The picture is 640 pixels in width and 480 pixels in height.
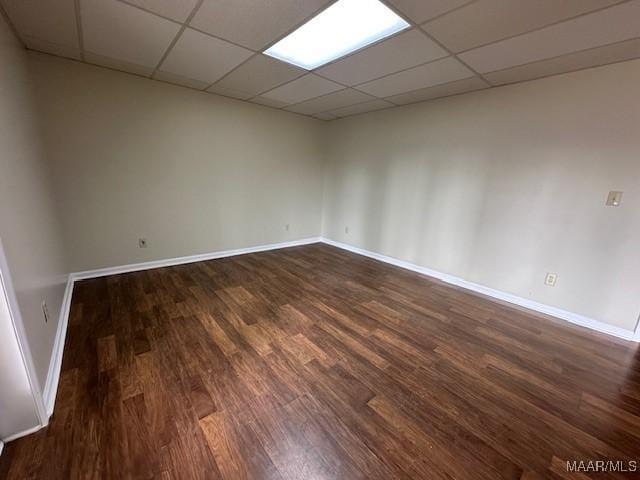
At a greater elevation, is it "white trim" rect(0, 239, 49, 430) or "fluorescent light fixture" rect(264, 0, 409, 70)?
"fluorescent light fixture" rect(264, 0, 409, 70)

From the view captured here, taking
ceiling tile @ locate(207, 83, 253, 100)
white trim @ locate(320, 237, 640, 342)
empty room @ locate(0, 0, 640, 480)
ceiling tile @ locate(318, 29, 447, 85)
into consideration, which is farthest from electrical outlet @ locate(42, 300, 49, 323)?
white trim @ locate(320, 237, 640, 342)

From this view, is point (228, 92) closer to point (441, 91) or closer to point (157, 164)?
point (157, 164)

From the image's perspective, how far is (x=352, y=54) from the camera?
2195 mm

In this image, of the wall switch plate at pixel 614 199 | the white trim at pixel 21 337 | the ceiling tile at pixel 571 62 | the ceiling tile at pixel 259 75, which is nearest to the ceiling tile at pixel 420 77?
the ceiling tile at pixel 571 62

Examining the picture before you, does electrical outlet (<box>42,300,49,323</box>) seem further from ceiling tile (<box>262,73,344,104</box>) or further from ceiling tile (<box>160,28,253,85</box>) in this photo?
ceiling tile (<box>262,73,344,104</box>)

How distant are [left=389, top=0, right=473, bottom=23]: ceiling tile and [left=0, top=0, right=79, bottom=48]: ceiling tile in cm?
210

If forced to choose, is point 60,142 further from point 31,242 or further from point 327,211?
point 327,211

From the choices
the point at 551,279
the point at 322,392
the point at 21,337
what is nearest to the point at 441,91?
the point at 551,279

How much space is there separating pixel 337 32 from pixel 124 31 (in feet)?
5.41

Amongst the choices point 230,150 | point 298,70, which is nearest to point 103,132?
point 230,150

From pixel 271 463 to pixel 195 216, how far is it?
→ 3.23 metres

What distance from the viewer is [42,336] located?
1.49 meters

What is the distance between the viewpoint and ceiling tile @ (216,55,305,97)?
2469mm

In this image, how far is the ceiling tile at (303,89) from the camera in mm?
2865
